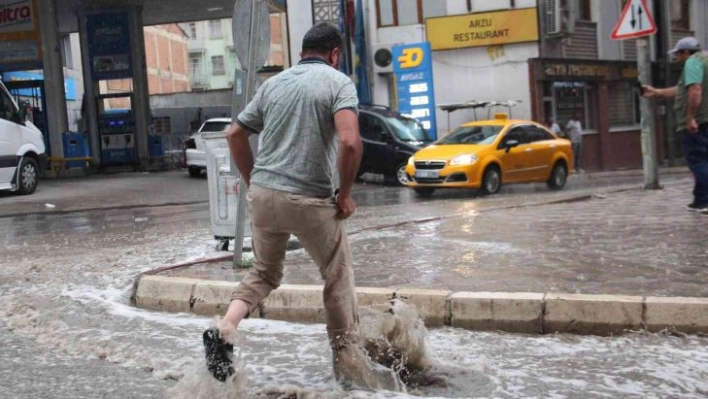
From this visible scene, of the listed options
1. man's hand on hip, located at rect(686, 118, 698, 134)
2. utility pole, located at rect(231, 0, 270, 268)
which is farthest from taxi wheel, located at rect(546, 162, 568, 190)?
utility pole, located at rect(231, 0, 270, 268)

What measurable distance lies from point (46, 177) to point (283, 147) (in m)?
22.0

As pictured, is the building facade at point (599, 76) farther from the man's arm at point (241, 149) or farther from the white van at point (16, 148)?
the man's arm at point (241, 149)

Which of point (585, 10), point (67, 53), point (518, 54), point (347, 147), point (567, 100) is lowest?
point (347, 147)

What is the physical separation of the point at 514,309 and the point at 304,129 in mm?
2162

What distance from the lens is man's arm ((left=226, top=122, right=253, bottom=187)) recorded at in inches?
163

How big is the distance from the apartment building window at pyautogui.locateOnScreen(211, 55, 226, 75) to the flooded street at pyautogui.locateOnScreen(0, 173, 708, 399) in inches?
2321

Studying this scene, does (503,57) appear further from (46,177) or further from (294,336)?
(294,336)

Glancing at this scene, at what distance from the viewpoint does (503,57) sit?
985 inches

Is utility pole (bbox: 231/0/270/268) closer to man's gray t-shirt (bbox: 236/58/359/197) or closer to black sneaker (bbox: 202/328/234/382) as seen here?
man's gray t-shirt (bbox: 236/58/359/197)

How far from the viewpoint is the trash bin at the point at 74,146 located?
25.1 m

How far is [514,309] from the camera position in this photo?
5.29 meters

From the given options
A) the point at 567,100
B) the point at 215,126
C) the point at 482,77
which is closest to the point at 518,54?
the point at 482,77

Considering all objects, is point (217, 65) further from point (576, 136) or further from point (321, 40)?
point (321, 40)

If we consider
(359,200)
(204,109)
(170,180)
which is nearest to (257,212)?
(359,200)
